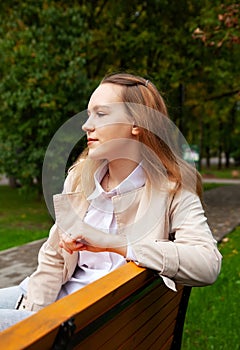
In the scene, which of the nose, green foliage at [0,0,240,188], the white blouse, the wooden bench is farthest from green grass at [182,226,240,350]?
green foliage at [0,0,240,188]

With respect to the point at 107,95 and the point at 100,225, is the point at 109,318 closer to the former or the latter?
the point at 100,225

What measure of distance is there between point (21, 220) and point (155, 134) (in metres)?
10.8

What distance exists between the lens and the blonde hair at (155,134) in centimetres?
224

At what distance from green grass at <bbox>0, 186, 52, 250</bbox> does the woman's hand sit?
21.4ft

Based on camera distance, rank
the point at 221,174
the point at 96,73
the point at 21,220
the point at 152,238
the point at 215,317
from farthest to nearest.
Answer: the point at 221,174 < the point at 96,73 < the point at 21,220 < the point at 215,317 < the point at 152,238

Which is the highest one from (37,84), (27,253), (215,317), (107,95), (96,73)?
(107,95)

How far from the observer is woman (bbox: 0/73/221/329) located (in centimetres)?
210

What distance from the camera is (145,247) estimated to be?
75.5 inches

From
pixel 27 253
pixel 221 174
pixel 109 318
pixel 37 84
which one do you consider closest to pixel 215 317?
pixel 109 318

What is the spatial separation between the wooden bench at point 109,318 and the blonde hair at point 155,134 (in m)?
0.46

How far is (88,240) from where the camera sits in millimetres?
1978

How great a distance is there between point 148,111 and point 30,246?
612 cm

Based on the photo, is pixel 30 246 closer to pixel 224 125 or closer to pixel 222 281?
pixel 222 281

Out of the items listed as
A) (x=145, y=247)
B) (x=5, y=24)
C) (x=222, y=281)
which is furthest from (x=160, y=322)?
(x=5, y=24)
